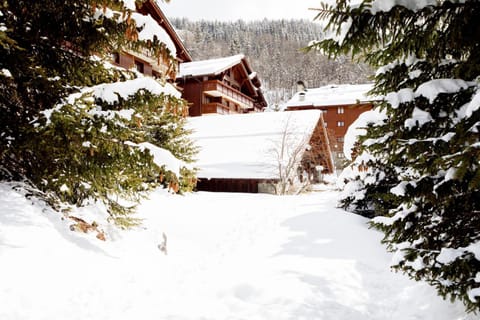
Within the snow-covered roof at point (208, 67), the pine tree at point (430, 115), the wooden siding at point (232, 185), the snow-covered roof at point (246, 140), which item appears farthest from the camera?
the snow-covered roof at point (208, 67)

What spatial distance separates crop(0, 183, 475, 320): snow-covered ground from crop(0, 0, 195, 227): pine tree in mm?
962

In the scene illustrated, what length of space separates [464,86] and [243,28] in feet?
418

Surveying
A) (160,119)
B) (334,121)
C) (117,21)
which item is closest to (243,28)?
(334,121)

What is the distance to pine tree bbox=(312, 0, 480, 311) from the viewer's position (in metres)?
2.54

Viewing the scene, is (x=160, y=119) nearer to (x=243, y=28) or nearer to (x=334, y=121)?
(x=334, y=121)

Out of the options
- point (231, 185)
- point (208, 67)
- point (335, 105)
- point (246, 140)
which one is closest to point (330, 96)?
point (335, 105)

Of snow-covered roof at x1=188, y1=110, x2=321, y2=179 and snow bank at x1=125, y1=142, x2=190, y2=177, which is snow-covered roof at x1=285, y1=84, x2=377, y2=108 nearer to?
snow-covered roof at x1=188, y1=110, x2=321, y2=179

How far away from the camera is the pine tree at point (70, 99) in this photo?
4008 mm

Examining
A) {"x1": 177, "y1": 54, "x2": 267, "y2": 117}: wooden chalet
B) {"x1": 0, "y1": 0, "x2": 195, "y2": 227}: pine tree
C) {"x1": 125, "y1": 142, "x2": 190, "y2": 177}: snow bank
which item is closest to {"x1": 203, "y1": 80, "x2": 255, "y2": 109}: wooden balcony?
{"x1": 177, "y1": 54, "x2": 267, "y2": 117}: wooden chalet

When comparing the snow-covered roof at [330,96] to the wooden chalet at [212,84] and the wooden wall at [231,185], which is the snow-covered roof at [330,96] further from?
the wooden wall at [231,185]

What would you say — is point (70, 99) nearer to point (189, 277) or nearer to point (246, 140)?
point (189, 277)

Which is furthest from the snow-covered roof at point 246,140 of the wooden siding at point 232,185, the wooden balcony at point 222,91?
the wooden balcony at point 222,91

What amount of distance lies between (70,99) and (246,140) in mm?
17064

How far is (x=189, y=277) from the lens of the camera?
5477 mm
